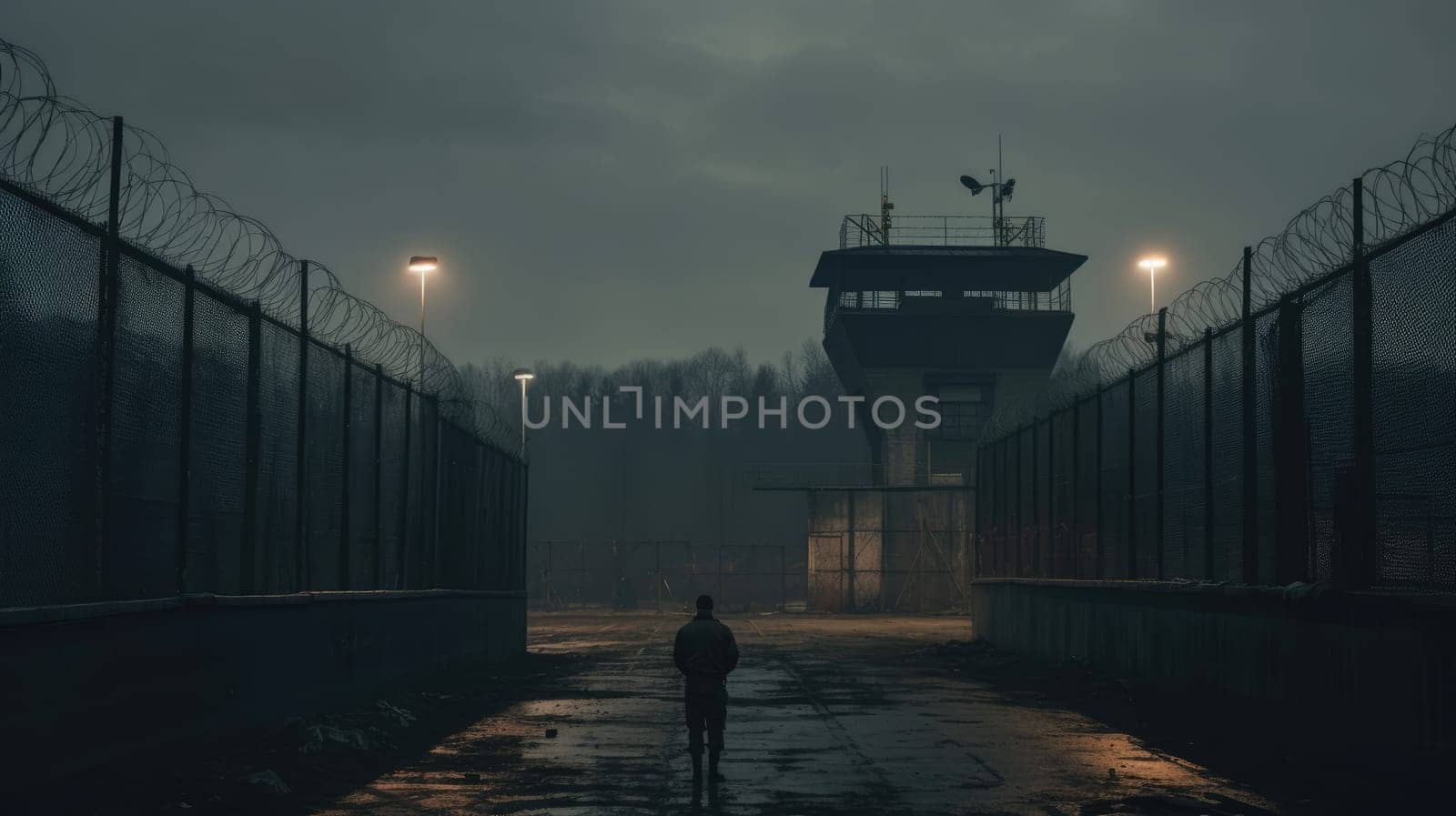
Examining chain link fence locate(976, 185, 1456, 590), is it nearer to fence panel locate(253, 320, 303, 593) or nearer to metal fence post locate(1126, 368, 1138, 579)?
metal fence post locate(1126, 368, 1138, 579)

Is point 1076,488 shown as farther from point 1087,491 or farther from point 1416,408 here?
point 1416,408

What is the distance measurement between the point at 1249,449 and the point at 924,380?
153ft

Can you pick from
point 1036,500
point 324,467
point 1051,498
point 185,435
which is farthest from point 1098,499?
point 185,435

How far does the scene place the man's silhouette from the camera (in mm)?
12266

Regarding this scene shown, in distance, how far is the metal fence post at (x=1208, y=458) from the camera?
56.4 ft

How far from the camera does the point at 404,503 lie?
21.0 meters

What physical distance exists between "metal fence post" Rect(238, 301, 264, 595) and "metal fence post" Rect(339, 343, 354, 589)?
310 centimetres

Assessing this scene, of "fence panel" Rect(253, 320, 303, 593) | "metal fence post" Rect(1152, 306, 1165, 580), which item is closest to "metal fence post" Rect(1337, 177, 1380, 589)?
"metal fence post" Rect(1152, 306, 1165, 580)

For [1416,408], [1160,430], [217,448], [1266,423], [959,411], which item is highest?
[959,411]

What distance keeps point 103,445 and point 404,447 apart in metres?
10.3

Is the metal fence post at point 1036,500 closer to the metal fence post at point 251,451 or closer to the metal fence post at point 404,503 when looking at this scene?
the metal fence post at point 404,503

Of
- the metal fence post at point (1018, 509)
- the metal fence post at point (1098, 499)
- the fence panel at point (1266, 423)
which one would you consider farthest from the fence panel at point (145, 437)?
the metal fence post at point (1018, 509)

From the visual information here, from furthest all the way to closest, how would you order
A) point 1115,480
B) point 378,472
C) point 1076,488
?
point 1076,488 → point 1115,480 → point 378,472

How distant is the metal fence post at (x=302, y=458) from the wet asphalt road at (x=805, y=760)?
90.5 inches
